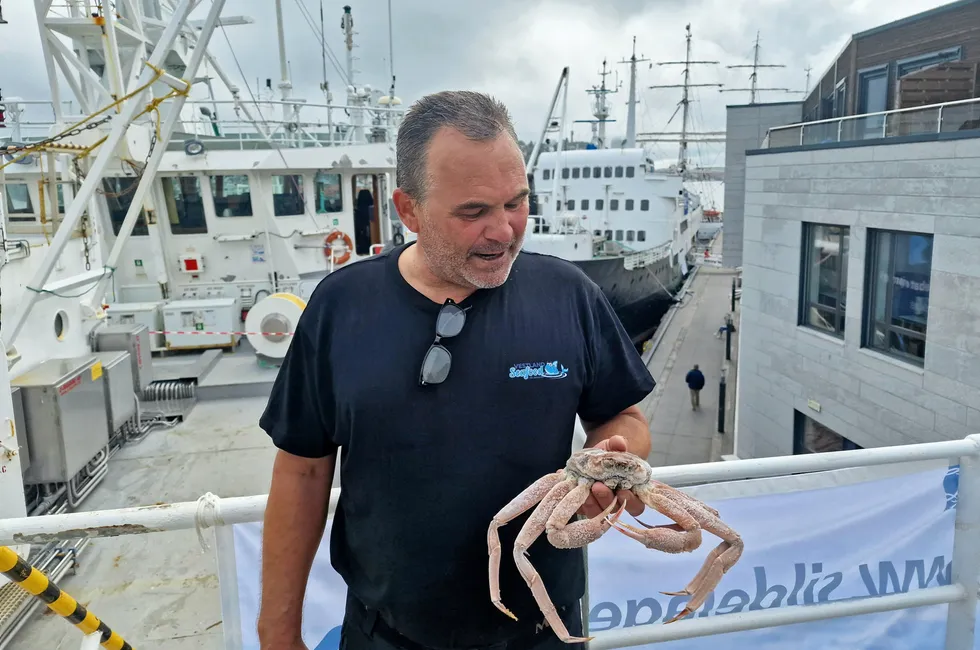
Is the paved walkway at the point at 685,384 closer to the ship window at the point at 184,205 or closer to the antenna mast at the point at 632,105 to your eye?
the ship window at the point at 184,205

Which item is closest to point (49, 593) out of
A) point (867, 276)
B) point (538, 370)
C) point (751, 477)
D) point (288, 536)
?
point (288, 536)

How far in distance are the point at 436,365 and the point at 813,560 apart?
2.05m

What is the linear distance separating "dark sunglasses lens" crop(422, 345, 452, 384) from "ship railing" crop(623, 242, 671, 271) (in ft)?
85.9

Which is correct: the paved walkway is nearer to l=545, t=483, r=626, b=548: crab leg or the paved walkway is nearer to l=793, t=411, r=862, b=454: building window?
l=793, t=411, r=862, b=454: building window

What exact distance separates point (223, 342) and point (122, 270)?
10.0 ft

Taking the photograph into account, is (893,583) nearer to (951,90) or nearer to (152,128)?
(951,90)

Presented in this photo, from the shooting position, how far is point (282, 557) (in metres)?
2.02

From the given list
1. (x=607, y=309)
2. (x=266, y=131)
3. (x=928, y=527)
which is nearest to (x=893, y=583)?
(x=928, y=527)

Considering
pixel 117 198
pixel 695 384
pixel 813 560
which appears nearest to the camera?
pixel 813 560

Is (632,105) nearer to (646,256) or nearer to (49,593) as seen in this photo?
(646,256)

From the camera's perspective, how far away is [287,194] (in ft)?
44.7

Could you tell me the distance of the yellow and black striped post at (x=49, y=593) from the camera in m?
2.38

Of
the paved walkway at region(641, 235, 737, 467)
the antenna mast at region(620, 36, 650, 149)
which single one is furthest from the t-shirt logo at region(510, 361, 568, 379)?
the antenna mast at region(620, 36, 650, 149)

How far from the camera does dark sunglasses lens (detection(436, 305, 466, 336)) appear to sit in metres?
1.83
